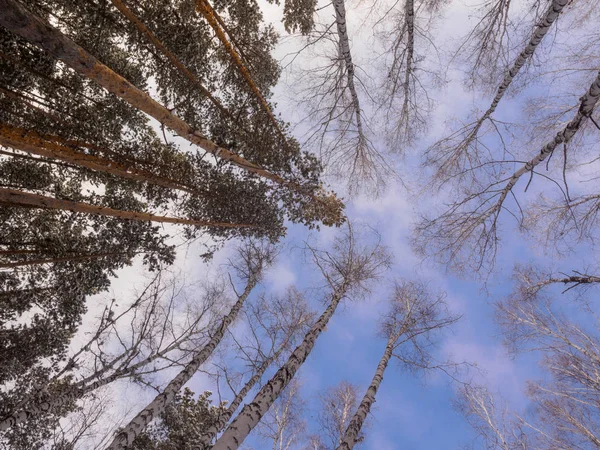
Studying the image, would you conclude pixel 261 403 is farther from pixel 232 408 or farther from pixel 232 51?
pixel 232 51

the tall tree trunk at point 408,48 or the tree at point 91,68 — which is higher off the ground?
the tall tree trunk at point 408,48

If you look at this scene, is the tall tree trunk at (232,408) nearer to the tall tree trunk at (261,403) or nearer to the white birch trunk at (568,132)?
the tall tree trunk at (261,403)

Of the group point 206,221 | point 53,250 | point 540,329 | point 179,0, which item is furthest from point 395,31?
point 540,329

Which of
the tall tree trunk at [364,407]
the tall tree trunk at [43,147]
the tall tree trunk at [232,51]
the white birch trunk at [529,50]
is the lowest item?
the tall tree trunk at [43,147]

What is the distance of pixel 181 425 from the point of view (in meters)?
9.79

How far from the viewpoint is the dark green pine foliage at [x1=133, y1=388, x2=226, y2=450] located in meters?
9.50

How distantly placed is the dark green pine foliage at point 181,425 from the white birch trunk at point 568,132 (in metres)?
9.81

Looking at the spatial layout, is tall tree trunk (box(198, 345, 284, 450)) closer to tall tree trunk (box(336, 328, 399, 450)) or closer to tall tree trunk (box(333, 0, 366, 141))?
tall tree trunk (box(336, 328, 399, 450))

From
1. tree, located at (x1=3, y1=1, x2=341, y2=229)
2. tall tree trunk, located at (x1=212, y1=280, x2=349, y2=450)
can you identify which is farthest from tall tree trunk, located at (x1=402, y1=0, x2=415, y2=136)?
tall tree trunk, located at (x1=212, y1=280, x2=349, y2=450)

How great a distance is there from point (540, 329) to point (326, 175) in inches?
282

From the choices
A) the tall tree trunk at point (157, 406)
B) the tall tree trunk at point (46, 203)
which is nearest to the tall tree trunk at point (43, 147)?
the tall tree trunk at point (46, 203)

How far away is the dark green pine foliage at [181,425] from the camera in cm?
950

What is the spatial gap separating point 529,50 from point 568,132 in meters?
1.91

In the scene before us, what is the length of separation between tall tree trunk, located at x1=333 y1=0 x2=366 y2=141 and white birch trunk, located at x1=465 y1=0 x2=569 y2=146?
2.26m
